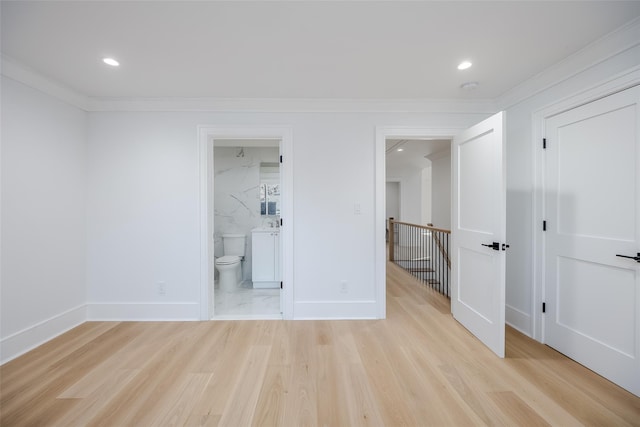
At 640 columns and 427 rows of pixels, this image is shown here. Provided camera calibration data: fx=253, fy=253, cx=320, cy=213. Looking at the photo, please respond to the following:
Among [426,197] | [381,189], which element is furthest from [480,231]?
[426,197]

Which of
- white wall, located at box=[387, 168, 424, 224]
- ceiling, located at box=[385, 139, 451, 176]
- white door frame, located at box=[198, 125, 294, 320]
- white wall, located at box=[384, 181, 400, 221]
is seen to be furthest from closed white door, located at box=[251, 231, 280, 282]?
white wall, located at box=[384, 181, 400, 221]

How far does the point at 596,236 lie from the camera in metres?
1.85

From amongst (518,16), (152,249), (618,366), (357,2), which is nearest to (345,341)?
(618,366)

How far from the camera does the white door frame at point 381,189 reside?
8.98ft

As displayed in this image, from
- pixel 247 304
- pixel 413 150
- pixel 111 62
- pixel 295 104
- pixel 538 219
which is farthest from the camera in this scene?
pixel 413 150

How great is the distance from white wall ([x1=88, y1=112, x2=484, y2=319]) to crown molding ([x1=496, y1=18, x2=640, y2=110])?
50 centimetres

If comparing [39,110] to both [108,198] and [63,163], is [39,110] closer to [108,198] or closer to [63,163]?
[63,163]

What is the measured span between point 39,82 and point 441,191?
20.8ft

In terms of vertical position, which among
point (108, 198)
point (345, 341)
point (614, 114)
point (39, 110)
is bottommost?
point (345, 341)

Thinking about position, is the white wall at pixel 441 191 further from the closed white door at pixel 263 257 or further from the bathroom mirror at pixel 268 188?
the closed white door at pixel 263 257

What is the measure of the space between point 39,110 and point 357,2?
9.20 feet

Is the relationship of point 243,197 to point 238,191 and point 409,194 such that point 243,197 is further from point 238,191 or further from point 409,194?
point 409,194

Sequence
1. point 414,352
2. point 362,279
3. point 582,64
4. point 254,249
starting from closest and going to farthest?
point 582,64
point 414,352
point 362,279
point 254,249

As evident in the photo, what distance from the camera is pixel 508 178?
8.54 ft
